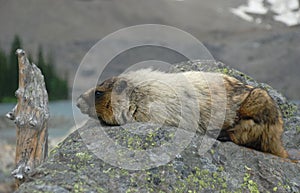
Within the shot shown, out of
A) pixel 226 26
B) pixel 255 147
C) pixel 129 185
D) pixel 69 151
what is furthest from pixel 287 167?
pixel 226 26

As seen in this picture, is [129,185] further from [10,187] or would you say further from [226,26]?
[226,26]

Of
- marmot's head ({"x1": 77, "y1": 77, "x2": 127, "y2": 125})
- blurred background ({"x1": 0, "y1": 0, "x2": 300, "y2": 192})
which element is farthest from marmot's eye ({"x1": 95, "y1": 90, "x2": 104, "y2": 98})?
blurred background ({"x1": 0, "y1": 0, "x2": 300, "y2": 192})

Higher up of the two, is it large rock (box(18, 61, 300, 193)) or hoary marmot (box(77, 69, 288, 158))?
hoary marmot (box(77, 69, 288, 158))

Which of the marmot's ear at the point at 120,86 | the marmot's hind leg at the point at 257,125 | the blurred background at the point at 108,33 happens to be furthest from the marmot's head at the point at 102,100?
the blurred background at the point at 108,33

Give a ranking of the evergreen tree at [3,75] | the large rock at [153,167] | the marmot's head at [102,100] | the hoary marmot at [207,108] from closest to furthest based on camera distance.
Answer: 1. the large rock at [153,167]
2. the hoary marmot at [207,108]
3. the marmot's head at [102,100]
4. the evergreen tree at [3,75]

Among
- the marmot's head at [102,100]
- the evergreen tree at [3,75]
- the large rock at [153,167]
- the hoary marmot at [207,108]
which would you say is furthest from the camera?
the evergreen tree at [3,75]

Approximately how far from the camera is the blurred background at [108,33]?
103 feet

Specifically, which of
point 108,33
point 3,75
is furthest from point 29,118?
point 108,33

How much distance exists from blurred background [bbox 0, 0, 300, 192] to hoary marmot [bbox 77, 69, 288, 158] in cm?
2187

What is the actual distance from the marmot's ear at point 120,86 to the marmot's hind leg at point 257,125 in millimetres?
1373

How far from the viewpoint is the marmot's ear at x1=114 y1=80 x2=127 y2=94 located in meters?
5.39

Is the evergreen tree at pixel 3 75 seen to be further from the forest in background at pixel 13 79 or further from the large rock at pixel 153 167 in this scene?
the large rock at pixel 153 167

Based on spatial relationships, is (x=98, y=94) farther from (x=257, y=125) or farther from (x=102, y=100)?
(x=257, y=125)

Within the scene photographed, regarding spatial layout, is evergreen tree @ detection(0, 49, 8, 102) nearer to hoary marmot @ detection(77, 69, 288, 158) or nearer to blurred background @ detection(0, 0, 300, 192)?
blurred background @ detection(0, 0, 300, 192)
